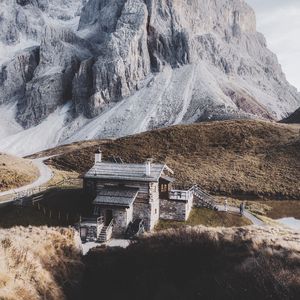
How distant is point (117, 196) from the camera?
3703 centimetres

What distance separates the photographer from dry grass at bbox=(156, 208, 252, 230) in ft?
127

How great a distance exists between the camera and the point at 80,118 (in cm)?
19825

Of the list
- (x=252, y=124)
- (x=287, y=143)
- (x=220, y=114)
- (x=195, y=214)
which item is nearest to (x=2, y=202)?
(x=195, y=214)

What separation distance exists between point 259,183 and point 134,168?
3690 centimetres

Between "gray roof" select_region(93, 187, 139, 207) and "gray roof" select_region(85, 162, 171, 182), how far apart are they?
43.6 inches

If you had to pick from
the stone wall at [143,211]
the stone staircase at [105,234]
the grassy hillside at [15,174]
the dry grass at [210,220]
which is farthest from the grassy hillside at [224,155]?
the stone staircase at [105,234]

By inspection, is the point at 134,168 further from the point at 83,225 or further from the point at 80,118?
the point at 80,118

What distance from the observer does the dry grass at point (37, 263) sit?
16766 mm

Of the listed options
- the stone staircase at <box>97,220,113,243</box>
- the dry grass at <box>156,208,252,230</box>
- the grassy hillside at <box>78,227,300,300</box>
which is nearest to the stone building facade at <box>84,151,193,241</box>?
the stone staircase at <box>97,220,113,243</box>

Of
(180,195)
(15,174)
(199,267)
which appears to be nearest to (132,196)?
(180,195)

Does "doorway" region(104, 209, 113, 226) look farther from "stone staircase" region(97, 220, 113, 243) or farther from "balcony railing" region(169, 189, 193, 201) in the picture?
"balcony railing" region(169, 189, 193, 201)

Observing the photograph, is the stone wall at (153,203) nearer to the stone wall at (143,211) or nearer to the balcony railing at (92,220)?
the stone wall at (143,211)

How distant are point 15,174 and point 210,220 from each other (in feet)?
108

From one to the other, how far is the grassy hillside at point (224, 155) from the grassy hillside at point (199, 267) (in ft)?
147
